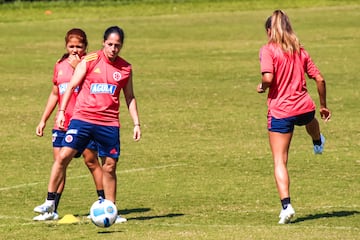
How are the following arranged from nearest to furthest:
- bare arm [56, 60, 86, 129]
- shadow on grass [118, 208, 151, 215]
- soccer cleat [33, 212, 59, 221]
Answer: bare arm [56, 60, 86, 129] → soccer cleat [33, 212, 59, 221] → shadow on grass [118, 208, 151, 215]

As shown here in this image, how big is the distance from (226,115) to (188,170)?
6.13 metres

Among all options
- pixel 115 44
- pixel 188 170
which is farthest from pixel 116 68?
pixel 188 170

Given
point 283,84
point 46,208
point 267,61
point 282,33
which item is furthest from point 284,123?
point 46,208

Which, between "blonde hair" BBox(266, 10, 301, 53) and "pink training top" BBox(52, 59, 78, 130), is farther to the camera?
"pink training top" BBox(52, 59, 78, 130)

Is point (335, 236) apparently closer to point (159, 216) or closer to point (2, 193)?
point (159, 216)

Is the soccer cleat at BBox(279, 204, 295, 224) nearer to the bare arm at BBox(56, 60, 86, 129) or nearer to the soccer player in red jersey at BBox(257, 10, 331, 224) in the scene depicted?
the soccer player in red jersey at BBox(257, 10, 331, 224)

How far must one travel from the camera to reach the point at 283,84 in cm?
1234

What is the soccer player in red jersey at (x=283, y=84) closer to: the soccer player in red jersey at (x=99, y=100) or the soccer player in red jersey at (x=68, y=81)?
the soccer player in red jersey at (x=99, y=100)

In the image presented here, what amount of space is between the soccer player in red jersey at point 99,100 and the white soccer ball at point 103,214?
0.86 m

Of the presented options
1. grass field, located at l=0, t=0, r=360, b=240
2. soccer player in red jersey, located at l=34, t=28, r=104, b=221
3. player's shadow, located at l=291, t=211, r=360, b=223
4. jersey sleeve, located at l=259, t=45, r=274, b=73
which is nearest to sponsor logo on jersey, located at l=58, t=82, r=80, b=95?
soccer player in red jersey, located at l=34, t=28, r=104, b=221

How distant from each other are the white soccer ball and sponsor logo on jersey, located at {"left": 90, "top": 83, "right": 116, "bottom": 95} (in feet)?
4.14

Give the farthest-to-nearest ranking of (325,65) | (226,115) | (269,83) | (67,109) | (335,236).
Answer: (325,65)
(226,115)
(67,109)
(269,83)
(335,236)

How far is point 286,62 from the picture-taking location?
40.4ft

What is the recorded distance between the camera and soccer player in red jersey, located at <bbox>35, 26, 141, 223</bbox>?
12.3 meters
